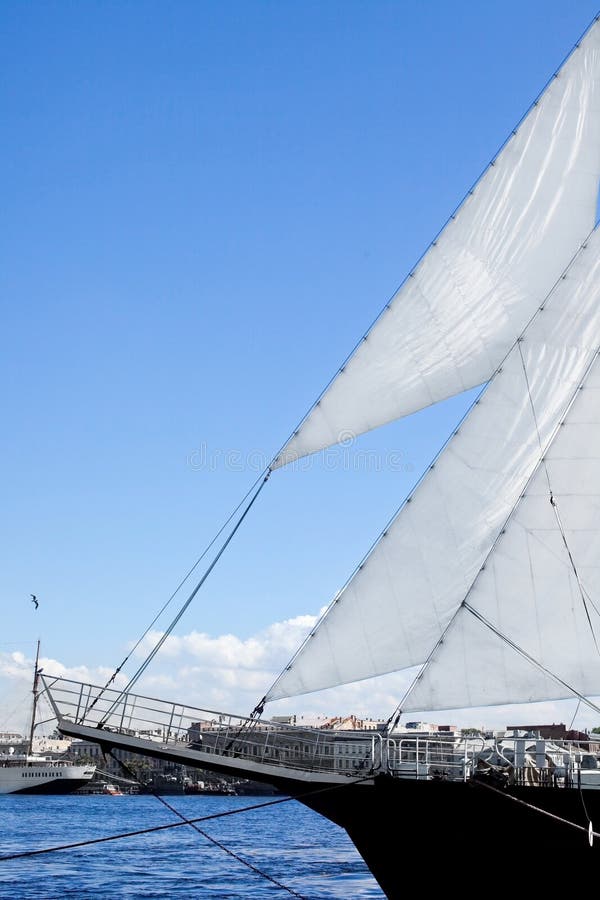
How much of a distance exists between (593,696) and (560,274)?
11100mm

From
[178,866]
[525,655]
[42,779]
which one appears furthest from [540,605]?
[42,779]

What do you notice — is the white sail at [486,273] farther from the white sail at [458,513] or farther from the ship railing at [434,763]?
the ship railing at [434,763]

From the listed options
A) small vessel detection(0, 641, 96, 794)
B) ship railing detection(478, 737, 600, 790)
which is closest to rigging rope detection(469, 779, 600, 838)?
ship railing detection(478, 737, 600, 790)

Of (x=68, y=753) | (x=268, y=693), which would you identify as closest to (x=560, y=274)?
(x=268, y=693)

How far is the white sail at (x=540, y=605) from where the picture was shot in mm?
19719

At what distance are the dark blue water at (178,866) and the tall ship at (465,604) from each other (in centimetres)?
1115

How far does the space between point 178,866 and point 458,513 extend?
74.0 ft

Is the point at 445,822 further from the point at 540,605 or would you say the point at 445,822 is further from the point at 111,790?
the point at 111,790

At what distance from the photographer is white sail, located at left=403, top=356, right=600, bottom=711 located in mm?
19719

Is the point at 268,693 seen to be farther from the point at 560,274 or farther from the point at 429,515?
the point at 560,274

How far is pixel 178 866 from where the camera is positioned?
1480 inches

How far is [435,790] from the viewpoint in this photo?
1914cm

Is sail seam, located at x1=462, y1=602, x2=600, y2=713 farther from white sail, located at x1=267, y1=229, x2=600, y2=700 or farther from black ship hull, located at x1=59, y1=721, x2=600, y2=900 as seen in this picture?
black ship hull, located at x1=59, y1=721, x2=600, y2=900

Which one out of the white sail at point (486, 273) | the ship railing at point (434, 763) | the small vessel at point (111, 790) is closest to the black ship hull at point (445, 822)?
the ship railing at point (434, 763)
